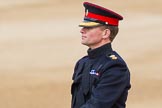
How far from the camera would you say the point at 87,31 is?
2471mm

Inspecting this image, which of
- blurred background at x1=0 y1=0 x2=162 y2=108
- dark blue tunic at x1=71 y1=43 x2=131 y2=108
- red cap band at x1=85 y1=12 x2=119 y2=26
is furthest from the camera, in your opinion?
blurred background at x1=0 y1=0 x2=162 y2=108

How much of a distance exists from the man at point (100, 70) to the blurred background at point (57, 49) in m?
2.62

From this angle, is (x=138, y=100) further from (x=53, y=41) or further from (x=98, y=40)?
(x=98, y=40)

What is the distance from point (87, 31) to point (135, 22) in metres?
3.41

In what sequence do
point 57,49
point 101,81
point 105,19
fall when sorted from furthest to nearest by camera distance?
1. point 57,49
2. point 105,19
3. point 101,81

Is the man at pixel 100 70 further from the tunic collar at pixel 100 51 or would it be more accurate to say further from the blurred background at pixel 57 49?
the blurred background at pixel 57 49

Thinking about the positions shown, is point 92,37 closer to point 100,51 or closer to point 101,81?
point 100,51

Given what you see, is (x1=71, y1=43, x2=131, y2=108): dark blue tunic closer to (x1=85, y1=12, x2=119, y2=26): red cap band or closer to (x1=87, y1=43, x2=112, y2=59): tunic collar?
(x1=87, y1=43, x2=112, y2=59): tunic collar

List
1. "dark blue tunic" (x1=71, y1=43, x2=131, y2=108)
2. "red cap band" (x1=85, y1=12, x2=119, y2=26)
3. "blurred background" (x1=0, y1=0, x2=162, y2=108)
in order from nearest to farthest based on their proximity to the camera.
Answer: "dark blue tunic" (x1=71, y1=43, x2=131, y2=108) → "red cap band" (x1=85, y1=12, x2=119, y2=26) → "blurred background" (x1=0, y1=0, x2=162, y2=108)

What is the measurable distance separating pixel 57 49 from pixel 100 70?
323cm

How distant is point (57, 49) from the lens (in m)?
5.63

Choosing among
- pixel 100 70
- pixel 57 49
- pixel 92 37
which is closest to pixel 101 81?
pixel 100 70

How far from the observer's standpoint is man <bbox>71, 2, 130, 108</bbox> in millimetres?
2377

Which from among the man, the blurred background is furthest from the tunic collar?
the blurred background
